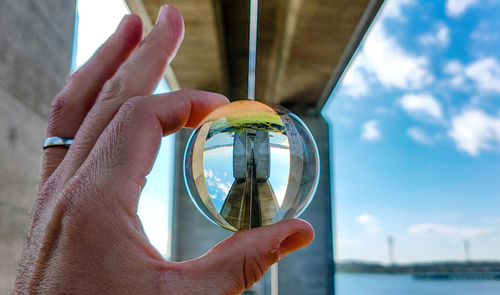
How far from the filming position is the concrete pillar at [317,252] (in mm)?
14305

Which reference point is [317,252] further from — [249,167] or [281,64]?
[249,167]

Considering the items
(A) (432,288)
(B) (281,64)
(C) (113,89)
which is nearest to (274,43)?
(B) (281,64)

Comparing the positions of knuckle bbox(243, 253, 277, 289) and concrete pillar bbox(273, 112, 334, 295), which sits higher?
concrete pillar bbox(273, 112, 334, 295)

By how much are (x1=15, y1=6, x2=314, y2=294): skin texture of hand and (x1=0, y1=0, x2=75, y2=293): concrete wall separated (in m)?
1.32

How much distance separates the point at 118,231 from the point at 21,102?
69.9 inches

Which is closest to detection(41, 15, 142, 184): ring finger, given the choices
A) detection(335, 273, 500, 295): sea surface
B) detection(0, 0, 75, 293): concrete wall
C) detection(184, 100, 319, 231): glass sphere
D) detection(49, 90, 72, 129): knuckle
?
detection(49, 90, 72, 129): knuckle

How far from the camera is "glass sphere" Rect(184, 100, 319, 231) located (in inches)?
42.7

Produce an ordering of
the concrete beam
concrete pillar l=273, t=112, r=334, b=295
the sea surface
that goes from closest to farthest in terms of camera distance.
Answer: the concrete beam → concrete pillar l=273, t=112, r=334, b=295 → the sea surface

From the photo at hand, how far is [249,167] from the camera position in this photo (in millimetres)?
1096

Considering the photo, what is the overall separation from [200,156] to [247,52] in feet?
34.4

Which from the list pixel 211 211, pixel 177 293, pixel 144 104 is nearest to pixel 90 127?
pixel 144 104

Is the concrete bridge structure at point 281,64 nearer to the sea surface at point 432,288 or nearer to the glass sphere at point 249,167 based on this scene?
the glass sphere at point 249,167

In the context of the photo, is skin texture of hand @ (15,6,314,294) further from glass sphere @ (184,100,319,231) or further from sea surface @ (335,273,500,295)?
sea surface @ (335,273,500,295)

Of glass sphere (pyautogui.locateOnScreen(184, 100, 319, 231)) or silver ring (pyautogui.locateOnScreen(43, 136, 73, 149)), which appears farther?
silver ring (pyautogui.locateOnScreen(43, 136, 73, 149))
